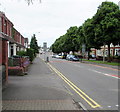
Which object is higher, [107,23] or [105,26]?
[107,23]

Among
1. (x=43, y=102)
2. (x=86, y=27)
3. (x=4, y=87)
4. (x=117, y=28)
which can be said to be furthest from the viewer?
(x=86, y=27)

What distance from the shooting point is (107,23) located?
26781 mm

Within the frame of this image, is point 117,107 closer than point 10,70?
Yes

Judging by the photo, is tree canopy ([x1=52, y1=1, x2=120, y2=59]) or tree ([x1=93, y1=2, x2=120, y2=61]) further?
tree canopy ([x1=52, y1=1, x2=120, y2=59])

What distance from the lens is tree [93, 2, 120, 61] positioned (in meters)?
26.5

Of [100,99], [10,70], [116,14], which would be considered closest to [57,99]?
[100,99]

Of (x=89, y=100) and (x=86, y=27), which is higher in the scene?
(x=86, y=27)

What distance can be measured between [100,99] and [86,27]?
2615 centimetres

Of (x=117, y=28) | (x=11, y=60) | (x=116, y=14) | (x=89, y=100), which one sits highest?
(x=116, y=14)

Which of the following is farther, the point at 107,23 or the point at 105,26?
the point at 105,26

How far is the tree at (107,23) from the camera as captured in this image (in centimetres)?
2648

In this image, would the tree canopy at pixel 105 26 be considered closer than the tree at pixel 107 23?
No

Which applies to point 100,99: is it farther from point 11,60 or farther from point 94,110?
point 11,60

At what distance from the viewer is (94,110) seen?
5.57 m
